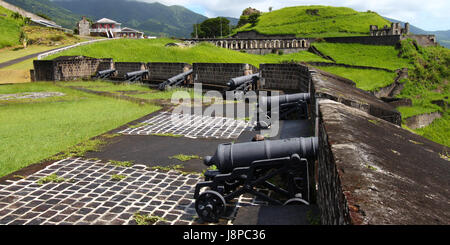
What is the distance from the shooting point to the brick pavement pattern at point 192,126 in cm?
863

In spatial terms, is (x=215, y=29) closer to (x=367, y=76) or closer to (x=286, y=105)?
(x=367, y=76)

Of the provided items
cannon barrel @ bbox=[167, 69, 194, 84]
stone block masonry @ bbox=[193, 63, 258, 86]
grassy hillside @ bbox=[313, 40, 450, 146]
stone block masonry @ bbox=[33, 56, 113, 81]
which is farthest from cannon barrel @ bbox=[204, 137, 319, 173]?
stone block masonry @ bbox=[33, 56, 113, 81]

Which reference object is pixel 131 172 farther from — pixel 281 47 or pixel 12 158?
pixel 281 47

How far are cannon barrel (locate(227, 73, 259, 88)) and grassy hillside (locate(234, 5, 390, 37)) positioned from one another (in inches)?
2130

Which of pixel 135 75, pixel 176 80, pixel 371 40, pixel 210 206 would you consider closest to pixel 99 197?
pixel 210 206

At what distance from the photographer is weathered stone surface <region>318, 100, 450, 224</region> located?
160 centimetres

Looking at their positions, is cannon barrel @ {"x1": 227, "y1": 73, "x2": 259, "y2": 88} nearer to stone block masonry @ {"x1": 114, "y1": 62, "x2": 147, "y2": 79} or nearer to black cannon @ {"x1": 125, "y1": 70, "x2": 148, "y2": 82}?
black cannon @ {"x1": 125, "y1": 70, "x2": 148, "y2": 82}

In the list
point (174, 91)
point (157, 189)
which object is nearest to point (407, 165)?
point (157, 189)

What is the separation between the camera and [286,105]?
26.0ft

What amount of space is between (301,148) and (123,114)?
823cm

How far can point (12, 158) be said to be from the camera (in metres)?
6.54

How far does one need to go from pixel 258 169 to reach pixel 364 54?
49359 mm

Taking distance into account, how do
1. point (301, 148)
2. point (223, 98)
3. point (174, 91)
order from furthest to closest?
point (174, 91) < point (223, 98) < point (301, 148)

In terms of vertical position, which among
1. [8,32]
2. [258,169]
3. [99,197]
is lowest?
[99,197]
